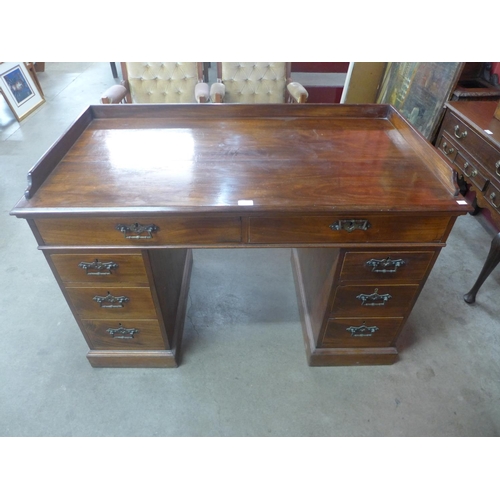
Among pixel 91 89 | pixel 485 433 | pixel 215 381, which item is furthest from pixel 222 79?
pixel 91 89

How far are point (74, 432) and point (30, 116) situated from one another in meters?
3.56

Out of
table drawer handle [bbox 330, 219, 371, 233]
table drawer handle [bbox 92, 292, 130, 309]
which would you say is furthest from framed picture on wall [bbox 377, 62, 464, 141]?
table drawer handle [bbox 92, 292, 130, 309]

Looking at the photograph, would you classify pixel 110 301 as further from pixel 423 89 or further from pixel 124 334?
pixel 423 89

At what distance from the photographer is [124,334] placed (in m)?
1.40

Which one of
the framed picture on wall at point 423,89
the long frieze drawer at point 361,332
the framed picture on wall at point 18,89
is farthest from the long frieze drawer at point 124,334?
the framed picture on wall at point 18,89

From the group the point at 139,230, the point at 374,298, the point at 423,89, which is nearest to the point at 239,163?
the point at 139,230

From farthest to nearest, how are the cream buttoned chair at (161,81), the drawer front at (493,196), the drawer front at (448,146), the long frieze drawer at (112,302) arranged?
the cream buttoned chair at (161,81)
the drawer front at (448,146)
the drawer front at (493,196)
the long frieze drawer at (112,302)

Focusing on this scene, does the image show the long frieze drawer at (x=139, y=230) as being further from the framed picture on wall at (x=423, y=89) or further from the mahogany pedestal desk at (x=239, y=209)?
the framed picture on wall at (x=423, y=89)

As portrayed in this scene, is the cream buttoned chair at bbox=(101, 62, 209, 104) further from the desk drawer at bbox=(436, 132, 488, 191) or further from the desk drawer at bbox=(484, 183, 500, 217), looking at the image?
the desk drawer at bbox=(484, 183, 500, 217)

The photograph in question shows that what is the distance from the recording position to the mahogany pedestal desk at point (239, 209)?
1034mm

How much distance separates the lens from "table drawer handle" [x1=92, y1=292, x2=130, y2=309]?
1.26 metres

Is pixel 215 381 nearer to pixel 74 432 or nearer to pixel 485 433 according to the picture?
pixel 74 432

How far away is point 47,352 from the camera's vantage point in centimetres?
159

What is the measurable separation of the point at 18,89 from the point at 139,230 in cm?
365
